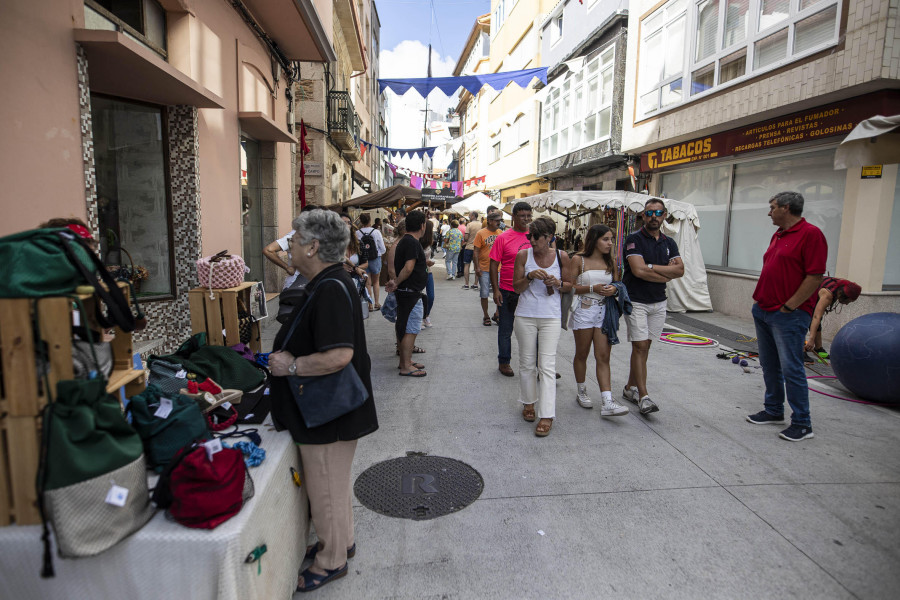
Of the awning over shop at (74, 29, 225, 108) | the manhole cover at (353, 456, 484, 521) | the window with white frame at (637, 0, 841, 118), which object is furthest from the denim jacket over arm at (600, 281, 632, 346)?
the window with white frame at (637, 0, 841, 118)

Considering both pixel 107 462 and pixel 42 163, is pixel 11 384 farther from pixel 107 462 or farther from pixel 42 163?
pixel 42 163

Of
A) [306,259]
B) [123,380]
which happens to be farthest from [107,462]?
[306,259]

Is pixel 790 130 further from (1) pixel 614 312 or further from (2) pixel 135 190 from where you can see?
(2) pixel 135 190

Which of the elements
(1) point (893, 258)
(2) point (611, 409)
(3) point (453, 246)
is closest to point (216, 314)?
(2) point (611, 409)

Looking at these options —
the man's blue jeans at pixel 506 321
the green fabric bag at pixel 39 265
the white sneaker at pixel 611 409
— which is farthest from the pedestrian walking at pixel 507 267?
the green fabric bag at pixel 39 265

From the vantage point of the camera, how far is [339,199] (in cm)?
1895

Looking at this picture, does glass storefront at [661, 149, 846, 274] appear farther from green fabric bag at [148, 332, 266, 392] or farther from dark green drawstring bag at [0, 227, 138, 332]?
dark green drawstring bag at [0, 227, 138, 332]

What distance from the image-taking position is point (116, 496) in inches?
70.6

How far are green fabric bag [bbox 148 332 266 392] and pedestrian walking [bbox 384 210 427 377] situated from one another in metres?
2.49

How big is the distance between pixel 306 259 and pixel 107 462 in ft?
3.65

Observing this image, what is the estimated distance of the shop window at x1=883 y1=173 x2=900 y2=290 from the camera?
8141mm

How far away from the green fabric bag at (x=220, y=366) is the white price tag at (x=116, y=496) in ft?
5.85

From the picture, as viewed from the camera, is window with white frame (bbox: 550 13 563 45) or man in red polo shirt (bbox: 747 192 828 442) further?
window with white frame (bbox: 550 13 563 45)

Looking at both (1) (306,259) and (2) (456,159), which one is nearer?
(1) (306,259)
